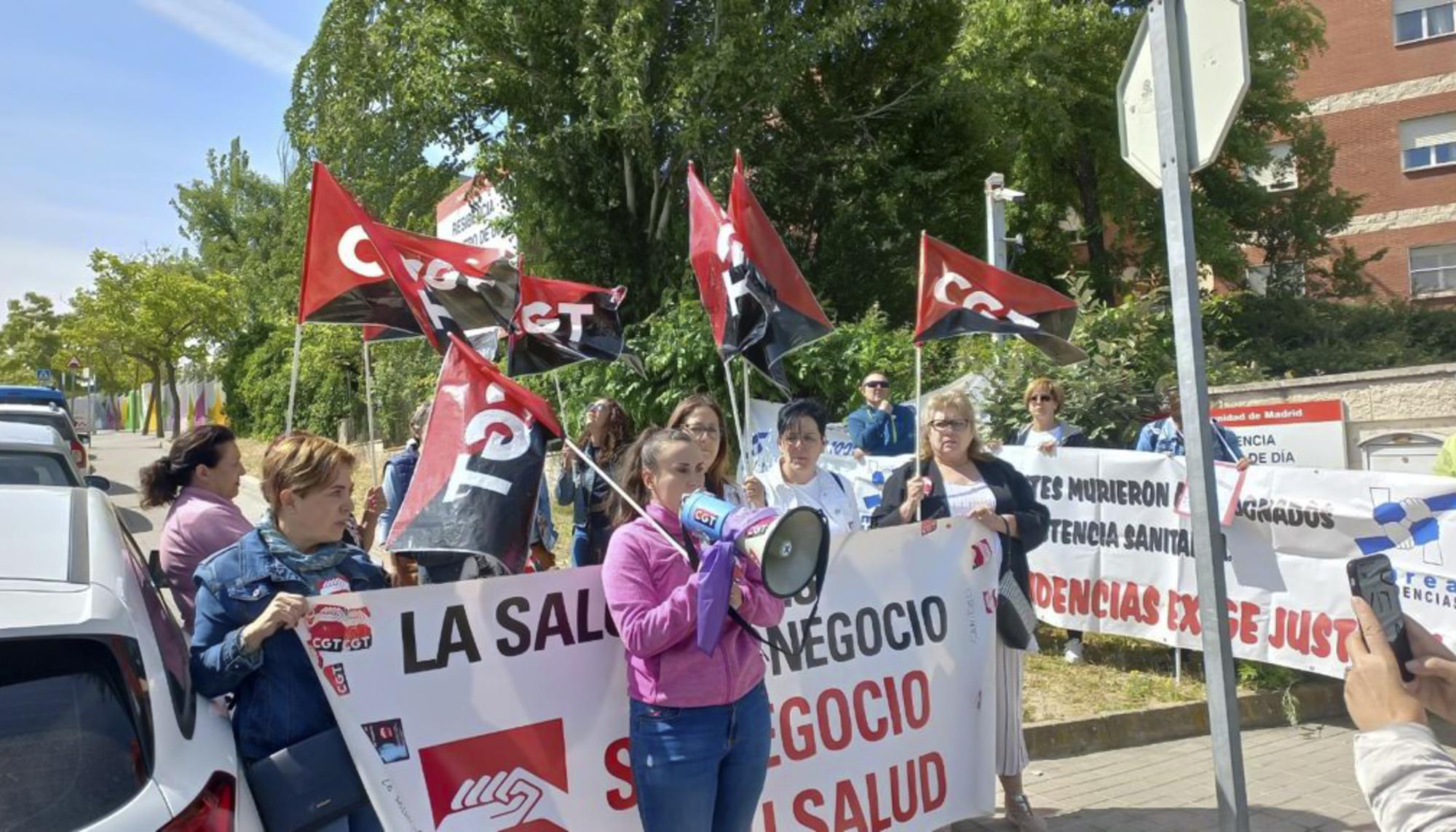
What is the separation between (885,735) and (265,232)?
48.5 meters

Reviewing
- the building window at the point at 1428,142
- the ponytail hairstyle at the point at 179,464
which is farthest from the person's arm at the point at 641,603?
the building window at the point at 1428,142

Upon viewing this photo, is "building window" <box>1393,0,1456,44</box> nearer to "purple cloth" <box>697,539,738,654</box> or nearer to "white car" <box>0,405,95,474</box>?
"white car" <box>0,405,95,474</box>

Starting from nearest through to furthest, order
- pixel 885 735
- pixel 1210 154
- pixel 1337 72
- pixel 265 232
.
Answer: pixel 1210 154, pixel 885 735, pixel 1337 72, pixel 265 232

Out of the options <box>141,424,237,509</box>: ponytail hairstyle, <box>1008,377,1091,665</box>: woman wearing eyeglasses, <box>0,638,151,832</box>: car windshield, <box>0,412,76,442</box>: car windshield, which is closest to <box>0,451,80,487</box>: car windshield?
<box>141,424,237,509</box>: ponytail hairstyle

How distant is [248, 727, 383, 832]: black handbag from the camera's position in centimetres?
260

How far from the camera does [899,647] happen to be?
4184mm

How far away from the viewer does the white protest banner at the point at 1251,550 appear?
5398mm

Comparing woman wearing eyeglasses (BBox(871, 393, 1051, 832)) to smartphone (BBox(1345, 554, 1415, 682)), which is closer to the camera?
smartphone (BBox(1345, 554, 1415, 682))

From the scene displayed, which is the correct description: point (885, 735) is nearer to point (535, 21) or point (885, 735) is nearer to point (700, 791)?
point (700, 791)

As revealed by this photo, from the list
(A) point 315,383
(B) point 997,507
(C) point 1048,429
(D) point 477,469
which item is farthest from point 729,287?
(A) point 315,383

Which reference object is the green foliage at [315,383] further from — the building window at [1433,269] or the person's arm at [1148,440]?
the building window at [1433,269]

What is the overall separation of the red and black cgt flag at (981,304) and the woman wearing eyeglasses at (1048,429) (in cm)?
171

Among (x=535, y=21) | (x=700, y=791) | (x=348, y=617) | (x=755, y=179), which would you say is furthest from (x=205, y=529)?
(x=755, y=179)

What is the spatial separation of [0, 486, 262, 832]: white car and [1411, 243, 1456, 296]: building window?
36.4 meters
